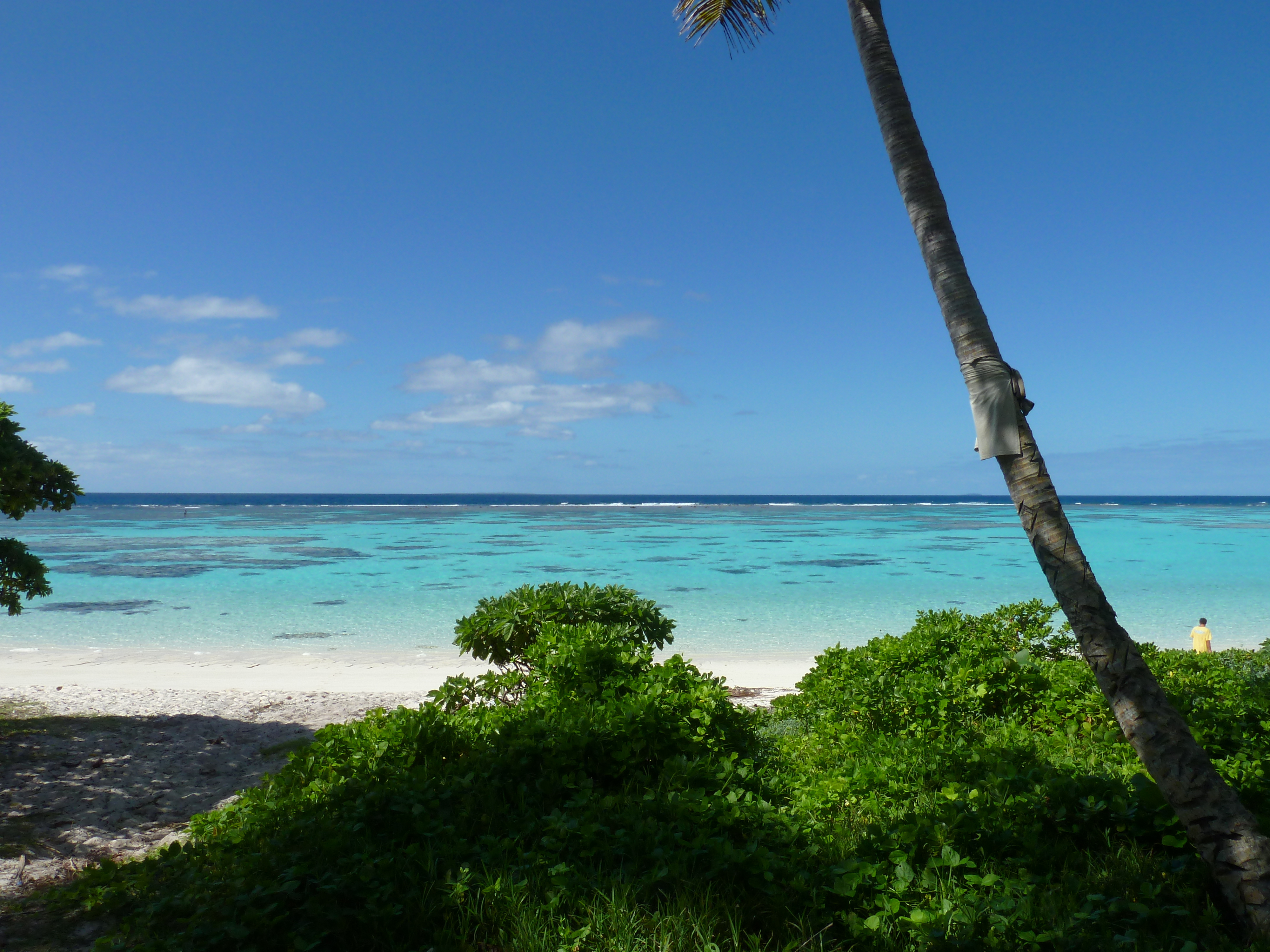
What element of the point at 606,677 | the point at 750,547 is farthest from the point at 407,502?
the point at 606,677

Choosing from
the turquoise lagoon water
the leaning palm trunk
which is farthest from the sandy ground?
the leaning palm trunk

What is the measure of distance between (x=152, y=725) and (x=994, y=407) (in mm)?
9183

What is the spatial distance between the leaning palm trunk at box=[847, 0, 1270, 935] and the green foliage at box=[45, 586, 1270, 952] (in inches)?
10.6

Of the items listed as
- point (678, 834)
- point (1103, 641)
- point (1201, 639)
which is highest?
point (1103, 641)

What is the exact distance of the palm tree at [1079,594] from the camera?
10.7ft

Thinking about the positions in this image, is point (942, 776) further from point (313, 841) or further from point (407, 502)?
point (407, 502)

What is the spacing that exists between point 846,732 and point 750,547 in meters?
30.8

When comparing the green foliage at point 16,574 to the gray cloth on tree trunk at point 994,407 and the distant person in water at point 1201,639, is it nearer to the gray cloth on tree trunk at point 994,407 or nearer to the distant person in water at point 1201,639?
the gray cloth on tree trunk at point 994,407

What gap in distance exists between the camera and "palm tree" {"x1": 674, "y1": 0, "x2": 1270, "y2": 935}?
3268 mm

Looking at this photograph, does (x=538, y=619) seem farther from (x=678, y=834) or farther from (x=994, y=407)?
(x=994, y=407)

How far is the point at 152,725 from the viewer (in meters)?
8.15

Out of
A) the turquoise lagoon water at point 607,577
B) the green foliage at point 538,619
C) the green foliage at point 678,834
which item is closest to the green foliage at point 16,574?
the green foliage at point 538,619

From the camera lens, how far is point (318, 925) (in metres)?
2.99

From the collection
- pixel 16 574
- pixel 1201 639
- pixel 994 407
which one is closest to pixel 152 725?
pixel 16 574
